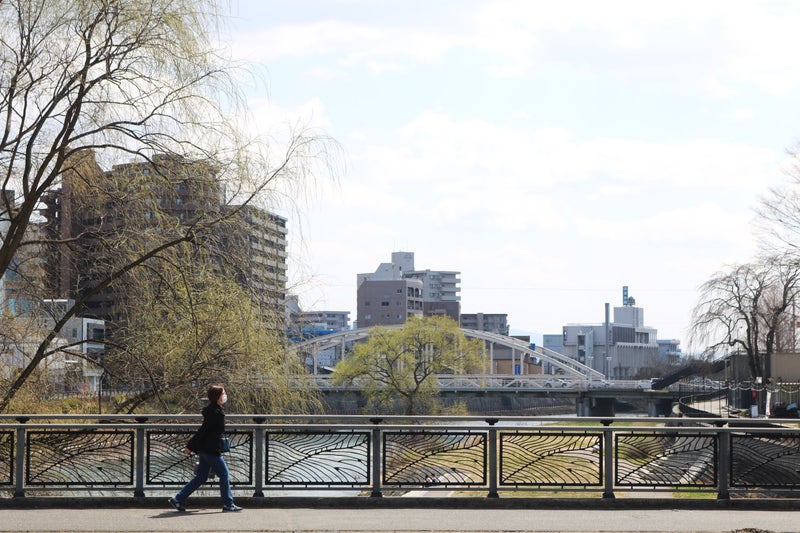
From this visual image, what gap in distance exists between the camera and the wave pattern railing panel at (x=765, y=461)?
43.4 ft

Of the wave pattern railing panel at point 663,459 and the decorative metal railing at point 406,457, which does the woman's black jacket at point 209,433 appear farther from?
the wave pattern railing panel at point 663,459

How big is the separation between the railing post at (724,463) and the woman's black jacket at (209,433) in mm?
6018

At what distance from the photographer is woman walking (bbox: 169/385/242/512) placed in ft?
40.1

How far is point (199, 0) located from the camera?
17.4 metres

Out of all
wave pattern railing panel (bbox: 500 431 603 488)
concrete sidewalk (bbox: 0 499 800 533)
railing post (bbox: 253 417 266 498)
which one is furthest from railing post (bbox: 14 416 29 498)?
wave pattern railing panel (bbox: 500 431 603 488)

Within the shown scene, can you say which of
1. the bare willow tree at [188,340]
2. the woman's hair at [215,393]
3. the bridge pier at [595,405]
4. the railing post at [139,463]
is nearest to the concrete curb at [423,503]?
the railing post at [139,463]

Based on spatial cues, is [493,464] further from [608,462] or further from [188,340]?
[188,340]

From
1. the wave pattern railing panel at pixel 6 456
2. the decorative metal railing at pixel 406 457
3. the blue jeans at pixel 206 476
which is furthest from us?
the wave pattern railing panel at pixel 6 456

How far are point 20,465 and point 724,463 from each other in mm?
8494

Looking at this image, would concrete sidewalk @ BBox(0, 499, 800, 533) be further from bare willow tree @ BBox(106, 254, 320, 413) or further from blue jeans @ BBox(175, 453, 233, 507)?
bare willow tree @ BBox(106, 254, 320, 413)

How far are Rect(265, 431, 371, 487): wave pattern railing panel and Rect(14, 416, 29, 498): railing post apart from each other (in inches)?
115

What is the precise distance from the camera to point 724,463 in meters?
13.1

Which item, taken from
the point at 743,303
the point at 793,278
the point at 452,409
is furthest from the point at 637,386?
the point at 793,278

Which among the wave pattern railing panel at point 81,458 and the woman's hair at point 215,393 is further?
the wave pattern railing panel at point 81,458
